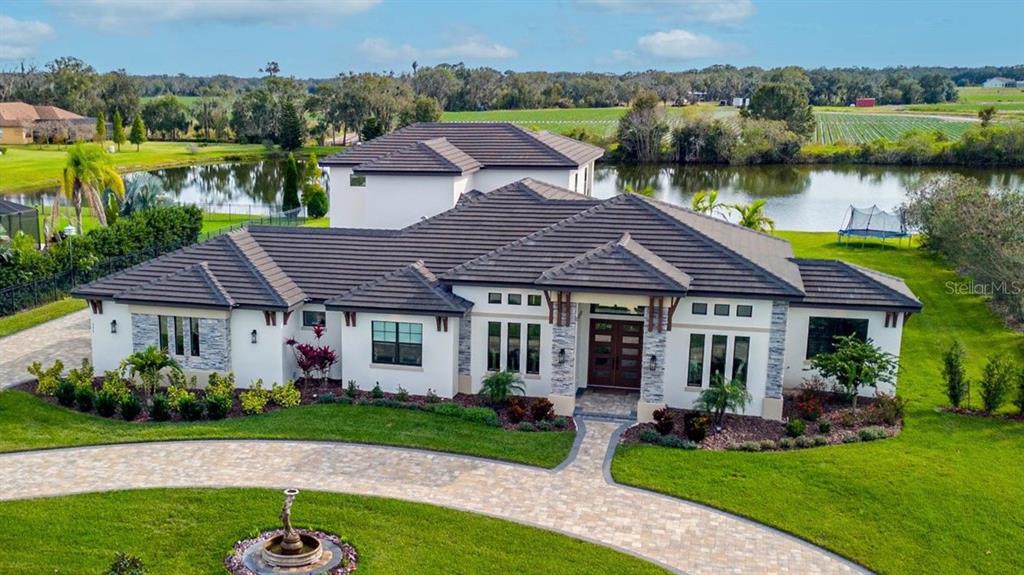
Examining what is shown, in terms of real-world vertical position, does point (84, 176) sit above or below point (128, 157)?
below

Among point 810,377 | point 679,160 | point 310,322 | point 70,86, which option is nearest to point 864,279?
point 810,377

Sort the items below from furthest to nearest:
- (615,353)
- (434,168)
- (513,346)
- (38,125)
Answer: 1. (38,125)
2. (434,168)
3. (615,353)
4. (513,346)

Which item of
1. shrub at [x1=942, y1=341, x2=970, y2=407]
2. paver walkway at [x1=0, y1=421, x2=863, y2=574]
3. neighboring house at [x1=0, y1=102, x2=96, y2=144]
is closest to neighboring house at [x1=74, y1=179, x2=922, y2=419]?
shrub at [x1=942, y1=341, x2=970, y2=407]

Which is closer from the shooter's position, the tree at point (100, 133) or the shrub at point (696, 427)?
the shrub at point (696, 427)

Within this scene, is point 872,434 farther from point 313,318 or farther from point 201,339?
point 201,339

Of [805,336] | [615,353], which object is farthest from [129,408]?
[805,336]

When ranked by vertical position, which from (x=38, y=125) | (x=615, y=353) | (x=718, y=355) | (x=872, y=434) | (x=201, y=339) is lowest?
(x=872, y=434)

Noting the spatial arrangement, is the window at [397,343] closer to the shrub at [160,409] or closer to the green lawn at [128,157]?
the shrub at [160,409]

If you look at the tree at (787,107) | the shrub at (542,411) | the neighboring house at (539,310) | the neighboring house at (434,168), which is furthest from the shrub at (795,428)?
the tree at (787,107)

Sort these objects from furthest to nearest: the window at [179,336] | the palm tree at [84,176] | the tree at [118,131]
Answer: the tree at [118,131] < the palm tree at [84,176] < the window at [179,336]
